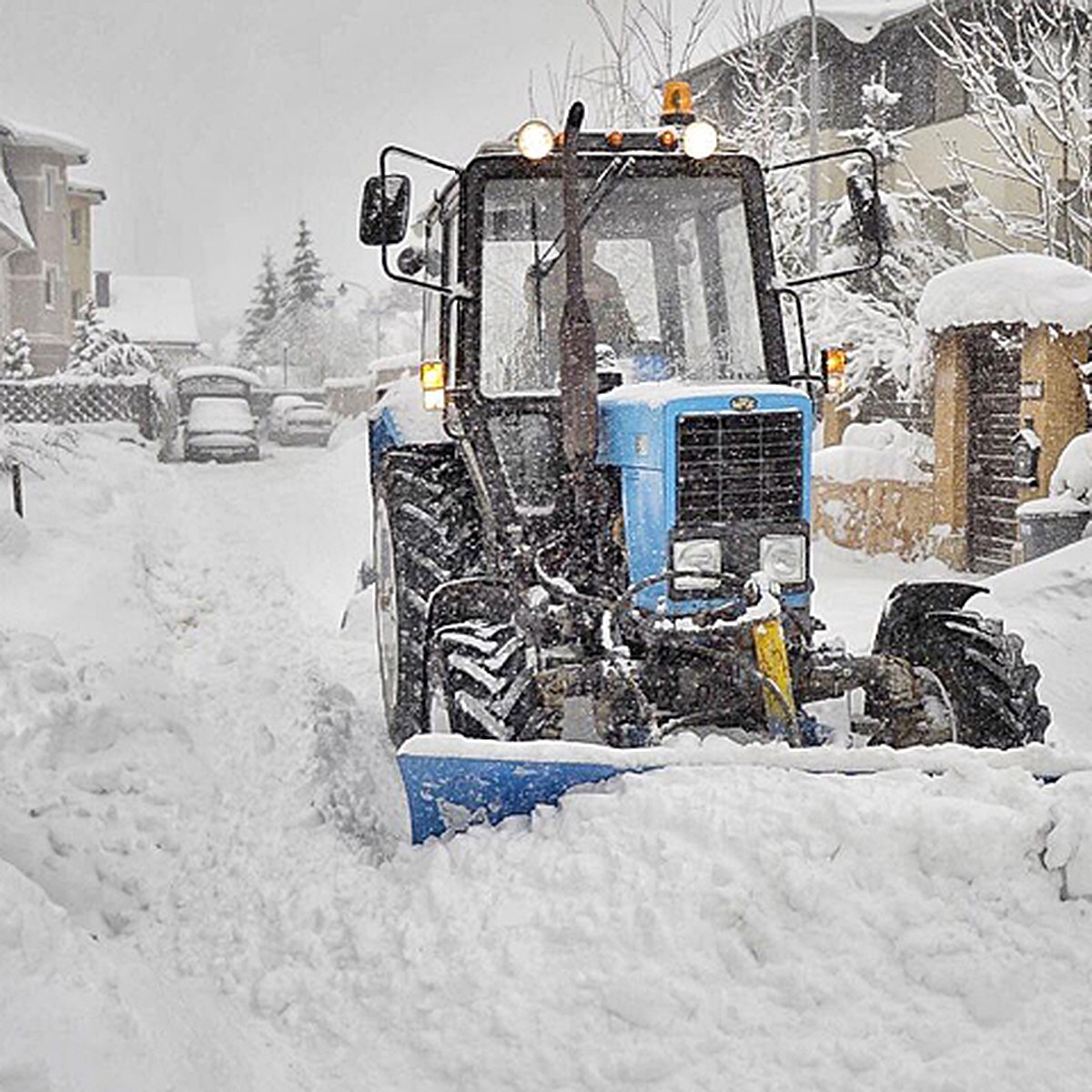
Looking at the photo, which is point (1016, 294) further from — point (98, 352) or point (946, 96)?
point (98, 352)

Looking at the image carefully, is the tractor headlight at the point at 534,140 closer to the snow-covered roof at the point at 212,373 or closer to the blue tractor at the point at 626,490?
the blue tractor at the point at 626,490

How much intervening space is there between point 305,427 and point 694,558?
29.3 metres

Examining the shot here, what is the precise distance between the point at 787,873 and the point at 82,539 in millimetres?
9703

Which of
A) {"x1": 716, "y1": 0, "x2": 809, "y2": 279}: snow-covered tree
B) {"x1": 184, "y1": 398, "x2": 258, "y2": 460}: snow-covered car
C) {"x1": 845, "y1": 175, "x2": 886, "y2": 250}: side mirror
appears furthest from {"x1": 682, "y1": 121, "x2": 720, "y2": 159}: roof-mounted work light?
{"x1": 184, "y1": 398, "x2": 258, "y2": 460}: snow-covered car

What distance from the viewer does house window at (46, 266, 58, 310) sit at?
4022 centimetres

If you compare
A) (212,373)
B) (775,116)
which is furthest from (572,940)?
(212,373)

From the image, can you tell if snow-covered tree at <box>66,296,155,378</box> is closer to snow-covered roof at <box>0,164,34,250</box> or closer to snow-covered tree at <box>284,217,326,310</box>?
snow-covered roof at <box>0,164,34,250</box>

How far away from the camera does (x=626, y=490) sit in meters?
5.06

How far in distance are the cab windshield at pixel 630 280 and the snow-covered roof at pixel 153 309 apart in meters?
55.3

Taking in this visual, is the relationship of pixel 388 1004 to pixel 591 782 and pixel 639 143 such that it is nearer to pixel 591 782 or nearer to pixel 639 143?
pixel 591 782

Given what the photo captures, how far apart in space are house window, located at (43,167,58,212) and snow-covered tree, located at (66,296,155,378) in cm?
658

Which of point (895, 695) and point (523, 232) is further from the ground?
point (523, 232)

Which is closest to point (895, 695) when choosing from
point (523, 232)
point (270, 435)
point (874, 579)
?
point (523, 232)

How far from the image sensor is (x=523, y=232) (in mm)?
5293
